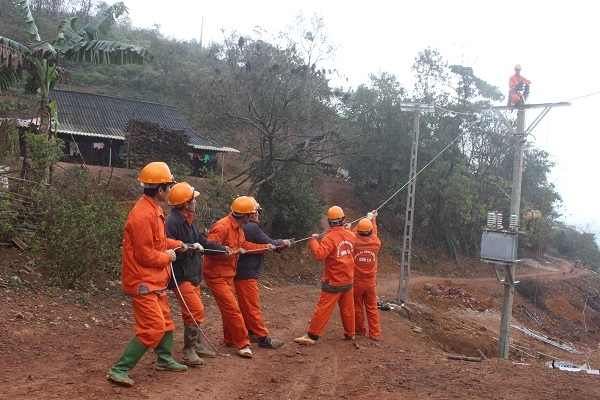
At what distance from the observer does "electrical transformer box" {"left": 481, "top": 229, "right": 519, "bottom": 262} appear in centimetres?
1345

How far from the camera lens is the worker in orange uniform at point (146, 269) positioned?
17.9 ft

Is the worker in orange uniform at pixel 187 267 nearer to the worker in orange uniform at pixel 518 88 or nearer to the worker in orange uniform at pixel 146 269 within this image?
the worker in orange uniform at pixel 146 269

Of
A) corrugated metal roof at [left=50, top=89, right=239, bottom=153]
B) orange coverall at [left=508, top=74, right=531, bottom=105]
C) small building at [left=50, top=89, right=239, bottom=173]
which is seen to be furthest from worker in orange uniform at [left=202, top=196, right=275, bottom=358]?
corrugated metal roof at [left=50, top=89, right=239, bottom=153]

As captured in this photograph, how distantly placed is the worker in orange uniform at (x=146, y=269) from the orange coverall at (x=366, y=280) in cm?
477

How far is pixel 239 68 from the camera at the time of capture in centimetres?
1942

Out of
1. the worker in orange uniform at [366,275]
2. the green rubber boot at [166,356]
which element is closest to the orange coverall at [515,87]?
the worker in orange uniform at [366,275]

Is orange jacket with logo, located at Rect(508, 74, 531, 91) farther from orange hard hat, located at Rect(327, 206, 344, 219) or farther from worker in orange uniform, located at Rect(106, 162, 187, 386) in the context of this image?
worker in orange uniform, located at Rect(106, 162, 187, 386)

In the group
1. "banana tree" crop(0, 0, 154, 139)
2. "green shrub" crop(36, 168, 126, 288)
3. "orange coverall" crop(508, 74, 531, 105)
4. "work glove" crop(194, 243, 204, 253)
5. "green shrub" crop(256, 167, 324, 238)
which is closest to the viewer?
"work glove" crop(194, 243, 204, 253)

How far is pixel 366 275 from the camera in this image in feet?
32.5

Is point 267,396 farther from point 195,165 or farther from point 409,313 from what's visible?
point 195,165

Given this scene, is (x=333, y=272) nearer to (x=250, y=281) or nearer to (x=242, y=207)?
(x=250, y=281)

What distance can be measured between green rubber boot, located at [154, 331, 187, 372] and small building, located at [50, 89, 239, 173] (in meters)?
17.8

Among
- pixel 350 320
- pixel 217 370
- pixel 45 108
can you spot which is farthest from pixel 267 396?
pixel 45 108

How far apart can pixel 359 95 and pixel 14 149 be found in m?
22.5
